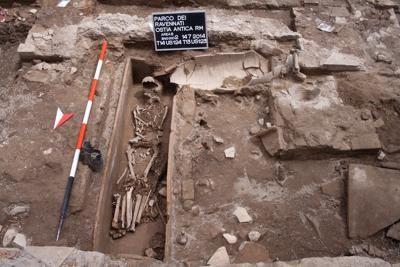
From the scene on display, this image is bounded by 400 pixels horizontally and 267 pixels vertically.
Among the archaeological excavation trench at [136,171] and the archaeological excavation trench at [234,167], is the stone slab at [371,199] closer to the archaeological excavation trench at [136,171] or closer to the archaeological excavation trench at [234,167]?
the archaeological excavation trench at [234,167]

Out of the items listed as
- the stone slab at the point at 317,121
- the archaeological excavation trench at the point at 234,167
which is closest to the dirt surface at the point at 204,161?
the archaeological excavation trench at the point at 234,167

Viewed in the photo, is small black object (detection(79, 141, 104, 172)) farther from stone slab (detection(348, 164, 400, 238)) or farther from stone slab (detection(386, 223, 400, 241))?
stone slab (detection(386, 223, 400, 241))

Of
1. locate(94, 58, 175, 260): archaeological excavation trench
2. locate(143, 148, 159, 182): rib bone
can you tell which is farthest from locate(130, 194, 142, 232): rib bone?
locate(143, 148, 159, 182): rib bone

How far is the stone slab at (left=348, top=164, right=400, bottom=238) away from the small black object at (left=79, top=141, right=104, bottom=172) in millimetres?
2243

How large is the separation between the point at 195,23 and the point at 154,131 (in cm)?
136

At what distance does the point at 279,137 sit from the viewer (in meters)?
3.62

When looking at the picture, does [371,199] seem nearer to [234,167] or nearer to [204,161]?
[234,167]

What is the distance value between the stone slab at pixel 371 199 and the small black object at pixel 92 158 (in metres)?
2.24

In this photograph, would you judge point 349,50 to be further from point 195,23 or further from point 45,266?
point 45,266

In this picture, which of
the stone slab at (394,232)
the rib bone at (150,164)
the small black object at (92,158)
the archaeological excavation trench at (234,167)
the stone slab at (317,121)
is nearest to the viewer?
the stone slab at (394,232)

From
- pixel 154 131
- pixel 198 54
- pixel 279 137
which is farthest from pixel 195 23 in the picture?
pixel 279 137

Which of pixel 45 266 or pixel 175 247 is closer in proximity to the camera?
pixel 45 266

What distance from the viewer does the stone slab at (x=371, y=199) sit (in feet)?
10.2

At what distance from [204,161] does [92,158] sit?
1055mm
